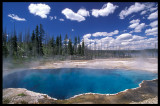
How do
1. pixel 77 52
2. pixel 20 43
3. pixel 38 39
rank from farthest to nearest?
pixel 77 52 < pixel 38 39 < pixel 20 43

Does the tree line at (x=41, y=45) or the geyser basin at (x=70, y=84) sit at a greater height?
the tree line at (x=41, y=45)

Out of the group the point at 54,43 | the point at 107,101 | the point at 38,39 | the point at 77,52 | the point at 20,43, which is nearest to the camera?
the point at 107,101

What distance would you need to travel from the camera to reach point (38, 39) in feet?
86.3

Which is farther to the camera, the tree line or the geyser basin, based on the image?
the tree line

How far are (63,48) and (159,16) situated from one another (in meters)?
33.9

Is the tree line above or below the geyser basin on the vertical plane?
above

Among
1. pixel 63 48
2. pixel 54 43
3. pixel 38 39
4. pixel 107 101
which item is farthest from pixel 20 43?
pixel 107 101

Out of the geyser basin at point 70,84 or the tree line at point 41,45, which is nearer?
the geyser basin at point 70,84

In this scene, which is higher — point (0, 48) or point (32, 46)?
point (32, 46)

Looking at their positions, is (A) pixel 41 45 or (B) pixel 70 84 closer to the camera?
(B) pixel 70 84

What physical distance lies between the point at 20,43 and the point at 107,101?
28692mm

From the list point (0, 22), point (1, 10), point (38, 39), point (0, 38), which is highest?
point (38, 39)

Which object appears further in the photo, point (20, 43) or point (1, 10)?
point (20, 43)

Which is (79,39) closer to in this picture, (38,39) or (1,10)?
(38,39)
